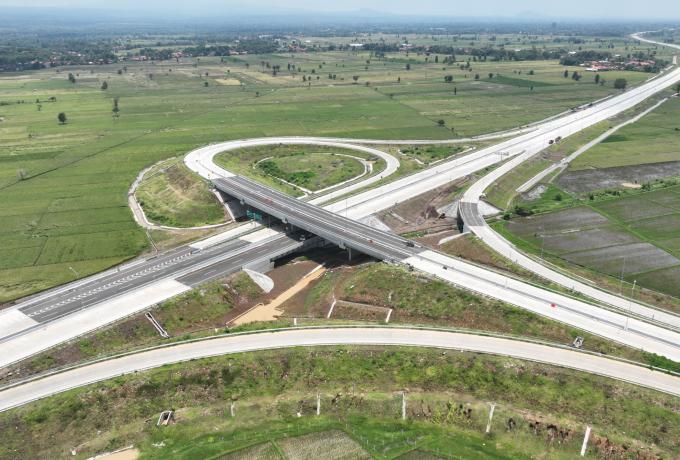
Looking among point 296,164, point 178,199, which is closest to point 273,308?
point 178,199

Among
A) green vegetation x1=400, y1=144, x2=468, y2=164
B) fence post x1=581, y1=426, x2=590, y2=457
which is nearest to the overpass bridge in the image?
fence post x1=581, y1=426, x2=590, y2=457

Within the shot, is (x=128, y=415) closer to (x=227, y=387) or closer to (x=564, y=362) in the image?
(x=227, y=387)

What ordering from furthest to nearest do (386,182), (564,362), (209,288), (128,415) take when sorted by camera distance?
(386,182), (209,288), (564,362), (128,415)

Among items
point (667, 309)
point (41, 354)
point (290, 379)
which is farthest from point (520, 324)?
point (41, 354)

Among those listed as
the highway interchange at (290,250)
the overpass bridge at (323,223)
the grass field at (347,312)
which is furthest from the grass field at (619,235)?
the overpass bridge at (323,223)

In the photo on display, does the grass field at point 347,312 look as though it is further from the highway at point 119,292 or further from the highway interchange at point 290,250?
the highway at point 119,292

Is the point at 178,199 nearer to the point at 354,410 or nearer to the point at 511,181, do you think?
the point at 354,410
